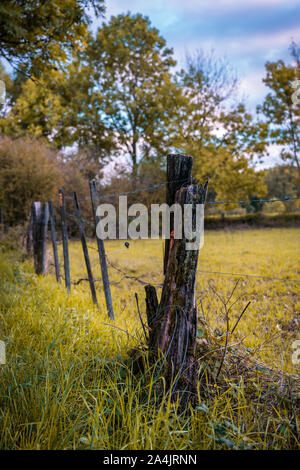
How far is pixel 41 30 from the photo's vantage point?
566cm

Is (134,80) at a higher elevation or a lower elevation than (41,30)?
higher

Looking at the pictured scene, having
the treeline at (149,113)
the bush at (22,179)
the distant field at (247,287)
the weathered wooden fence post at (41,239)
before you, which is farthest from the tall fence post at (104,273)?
the treeline at (149,113)

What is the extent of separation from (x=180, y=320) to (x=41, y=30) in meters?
6.11

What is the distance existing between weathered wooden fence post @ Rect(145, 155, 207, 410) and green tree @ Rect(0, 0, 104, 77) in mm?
4761

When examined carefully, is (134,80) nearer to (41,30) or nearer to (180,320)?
(41,30)

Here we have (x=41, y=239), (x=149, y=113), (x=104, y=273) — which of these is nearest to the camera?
(x=104, y=273)

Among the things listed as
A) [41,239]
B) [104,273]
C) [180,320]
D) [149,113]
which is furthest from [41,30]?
[149,113]

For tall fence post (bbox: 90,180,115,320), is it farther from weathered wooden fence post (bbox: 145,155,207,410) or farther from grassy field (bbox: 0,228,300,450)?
weathered wooden fence post (bbox: 145,155,207,410)

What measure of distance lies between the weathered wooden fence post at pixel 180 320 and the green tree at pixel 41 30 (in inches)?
187

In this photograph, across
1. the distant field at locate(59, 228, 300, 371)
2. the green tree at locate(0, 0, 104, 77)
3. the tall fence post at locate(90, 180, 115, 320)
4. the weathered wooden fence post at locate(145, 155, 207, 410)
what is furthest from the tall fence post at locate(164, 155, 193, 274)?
the green tree at locate(0, 0, 104, 77)

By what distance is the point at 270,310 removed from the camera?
4605 mm

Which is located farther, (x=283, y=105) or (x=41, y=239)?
(x=283, y=105)

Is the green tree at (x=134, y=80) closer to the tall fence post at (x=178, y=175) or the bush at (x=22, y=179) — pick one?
the bush at (x=22, y=179)

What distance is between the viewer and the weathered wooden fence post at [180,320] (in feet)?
6.67
